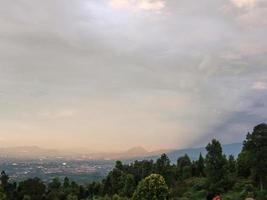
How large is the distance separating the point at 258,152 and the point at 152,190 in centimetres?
2285

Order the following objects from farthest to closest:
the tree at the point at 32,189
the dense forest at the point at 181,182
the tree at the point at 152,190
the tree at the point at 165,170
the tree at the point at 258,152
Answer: the tree at the point at 32,189, the tree at the point at 165,170, the tree at the point at 258,152, the dense forest at the point at 181,182, the tree at the point at 152,190

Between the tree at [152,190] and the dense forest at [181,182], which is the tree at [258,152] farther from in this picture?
the tree at [152,190]

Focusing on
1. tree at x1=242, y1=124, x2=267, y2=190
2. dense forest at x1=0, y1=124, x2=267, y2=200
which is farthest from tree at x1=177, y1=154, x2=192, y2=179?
tree at x1=242, y1=124, x2=267, y2=190

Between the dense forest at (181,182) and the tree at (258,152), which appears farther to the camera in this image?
the tree at (258,152)

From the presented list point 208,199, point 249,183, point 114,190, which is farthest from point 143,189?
point 114,190

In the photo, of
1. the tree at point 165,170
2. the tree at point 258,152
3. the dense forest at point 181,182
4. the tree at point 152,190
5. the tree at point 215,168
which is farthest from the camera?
the tree at point 165,170

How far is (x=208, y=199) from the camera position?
86.2 metres

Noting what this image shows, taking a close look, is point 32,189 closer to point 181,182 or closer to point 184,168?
point 181,182

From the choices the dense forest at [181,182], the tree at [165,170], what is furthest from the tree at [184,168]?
the tree at [165,170]

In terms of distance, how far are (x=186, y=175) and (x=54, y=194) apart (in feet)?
102

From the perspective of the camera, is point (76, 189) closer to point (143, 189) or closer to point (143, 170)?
point (143, 170)

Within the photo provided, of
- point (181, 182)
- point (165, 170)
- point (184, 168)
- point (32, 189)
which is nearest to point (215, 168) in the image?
point (181, 182)

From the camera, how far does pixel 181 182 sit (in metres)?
99.9

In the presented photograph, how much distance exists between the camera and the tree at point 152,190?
75812mm
